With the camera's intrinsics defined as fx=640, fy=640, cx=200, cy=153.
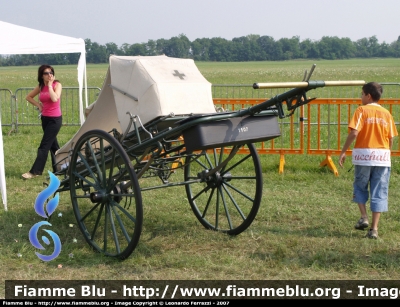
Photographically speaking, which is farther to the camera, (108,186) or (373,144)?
(373,144)

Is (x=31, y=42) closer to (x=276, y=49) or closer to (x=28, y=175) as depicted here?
(x=28, y=175)

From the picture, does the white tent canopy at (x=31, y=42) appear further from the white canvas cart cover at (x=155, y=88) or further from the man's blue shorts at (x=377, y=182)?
the man's blue shorts at (x=377, y=182)

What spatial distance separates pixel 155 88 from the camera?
5938mm

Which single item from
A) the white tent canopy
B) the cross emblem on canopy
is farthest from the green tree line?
the cross emblem on canopy

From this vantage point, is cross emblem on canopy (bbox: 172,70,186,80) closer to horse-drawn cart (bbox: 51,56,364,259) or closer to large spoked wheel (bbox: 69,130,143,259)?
horse-drawn cart (bbox: 51,56,364,259)

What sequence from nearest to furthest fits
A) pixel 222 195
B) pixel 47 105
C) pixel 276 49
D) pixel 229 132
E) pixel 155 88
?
pixel 229 132, pixel 155 88, pixel 222 195, pixel 47 105, pixel 276 49

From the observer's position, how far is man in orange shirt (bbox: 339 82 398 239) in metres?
6.32

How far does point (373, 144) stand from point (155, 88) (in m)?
2.22

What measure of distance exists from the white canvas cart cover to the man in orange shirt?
1.48m

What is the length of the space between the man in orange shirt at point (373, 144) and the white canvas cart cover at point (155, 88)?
4.85 feet

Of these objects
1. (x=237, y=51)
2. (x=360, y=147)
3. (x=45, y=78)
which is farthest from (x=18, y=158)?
(x=237, y=51)

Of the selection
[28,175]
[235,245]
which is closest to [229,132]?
[235,245]

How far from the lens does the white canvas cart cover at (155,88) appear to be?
5.94 meters

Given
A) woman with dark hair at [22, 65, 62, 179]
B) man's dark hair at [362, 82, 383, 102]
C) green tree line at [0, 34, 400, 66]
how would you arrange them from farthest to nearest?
green tree line at [0, 34, 400, 66] → woman with dark hair at [22, 65, 62, 179] → man's dark hair at [362, 82, 383, 102]
